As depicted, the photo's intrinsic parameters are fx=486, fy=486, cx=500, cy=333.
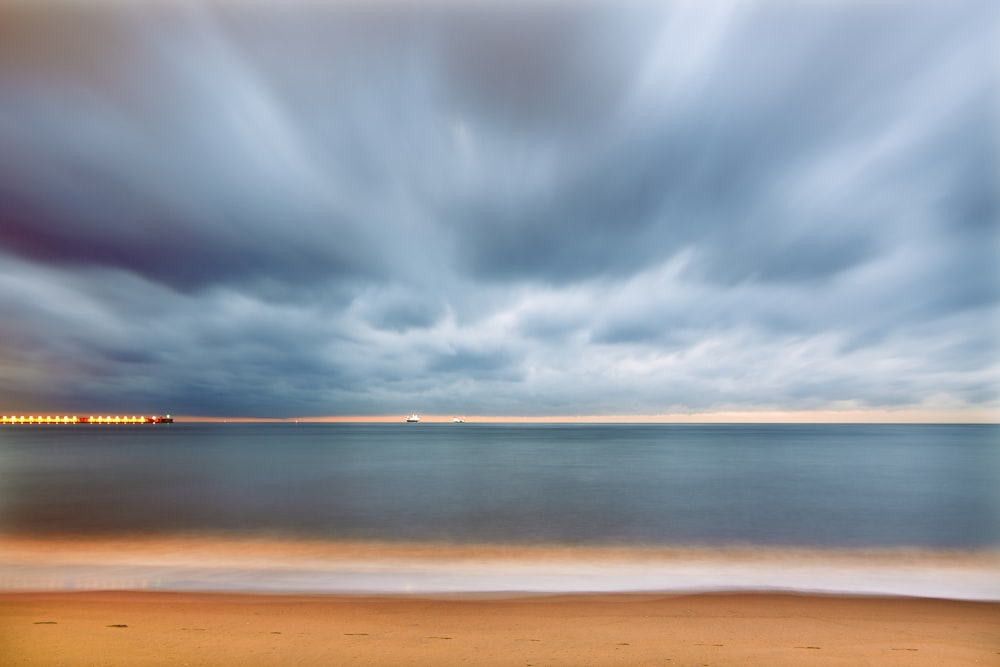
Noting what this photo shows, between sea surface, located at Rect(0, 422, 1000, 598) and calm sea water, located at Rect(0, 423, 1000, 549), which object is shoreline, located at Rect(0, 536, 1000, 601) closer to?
sea surface, located at Rect(0, 422, 1000, 598)

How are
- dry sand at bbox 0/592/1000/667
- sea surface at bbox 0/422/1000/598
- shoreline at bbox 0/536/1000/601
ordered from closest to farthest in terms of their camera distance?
dry sand at bbox 0/592/1000/667 < shoreline at bbox 0/536/1000/601 < sea surface at bbox 0/422/1000/598

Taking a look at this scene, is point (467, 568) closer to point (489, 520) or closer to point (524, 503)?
point (489, 520)

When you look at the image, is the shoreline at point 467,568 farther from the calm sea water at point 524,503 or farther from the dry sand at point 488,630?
the calm sea water at point 524,503

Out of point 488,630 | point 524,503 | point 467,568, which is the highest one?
point 488,630

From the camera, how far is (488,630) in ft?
26.8

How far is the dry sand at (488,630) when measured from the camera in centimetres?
699

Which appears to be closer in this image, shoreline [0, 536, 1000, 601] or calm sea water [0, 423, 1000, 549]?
shoreline [0, 536, 1000, 601]

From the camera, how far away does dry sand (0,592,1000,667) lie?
22.9 ft

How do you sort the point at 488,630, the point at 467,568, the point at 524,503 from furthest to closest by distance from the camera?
the point at 524,503, the point at 467,568, the point at 488,630

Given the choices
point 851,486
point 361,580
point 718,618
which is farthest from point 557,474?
point 718,618

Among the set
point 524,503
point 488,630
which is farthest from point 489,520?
point 488,630

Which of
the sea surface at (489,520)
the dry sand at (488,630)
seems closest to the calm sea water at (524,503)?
the sea surface at (489,520)

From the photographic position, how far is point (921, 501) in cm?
2789

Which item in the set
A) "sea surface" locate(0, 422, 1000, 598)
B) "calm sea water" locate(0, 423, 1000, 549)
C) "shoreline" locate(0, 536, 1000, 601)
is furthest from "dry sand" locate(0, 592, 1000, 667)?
"calm sea water" locate(0, 423, 1000, 549)
